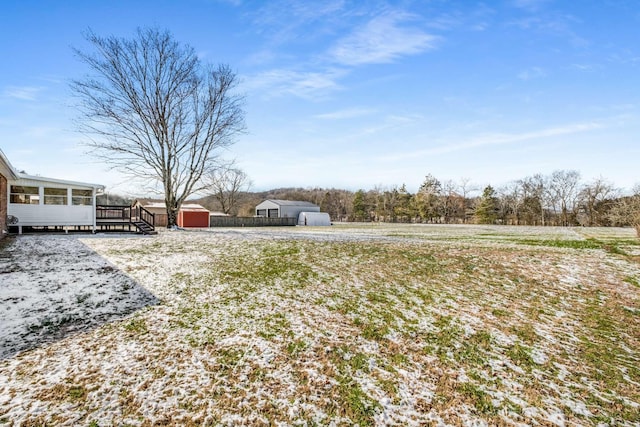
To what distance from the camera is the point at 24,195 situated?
14992 mm

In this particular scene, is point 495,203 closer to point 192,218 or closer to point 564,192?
point 564,192

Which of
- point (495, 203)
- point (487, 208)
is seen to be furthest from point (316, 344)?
point (495, 203)

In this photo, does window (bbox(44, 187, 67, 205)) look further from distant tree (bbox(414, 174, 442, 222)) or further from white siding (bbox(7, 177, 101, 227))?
distant tree (bbox(414, 174, 442, 222))

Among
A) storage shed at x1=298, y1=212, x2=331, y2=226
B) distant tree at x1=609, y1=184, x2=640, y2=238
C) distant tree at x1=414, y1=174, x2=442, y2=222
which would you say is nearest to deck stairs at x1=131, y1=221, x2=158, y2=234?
storage shed at x1=298, y1=212, x2=331, y2=226

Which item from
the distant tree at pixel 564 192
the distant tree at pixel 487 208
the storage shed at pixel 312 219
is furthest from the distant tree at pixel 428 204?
the storage shed at pixel 312 219

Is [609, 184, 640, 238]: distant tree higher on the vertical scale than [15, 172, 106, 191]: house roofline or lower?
lower

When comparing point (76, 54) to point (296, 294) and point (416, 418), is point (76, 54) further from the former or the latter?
point (416, 418)

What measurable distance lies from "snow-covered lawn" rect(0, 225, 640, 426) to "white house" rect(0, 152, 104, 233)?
8.43 m

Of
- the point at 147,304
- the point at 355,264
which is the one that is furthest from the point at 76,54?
the point at 355,264

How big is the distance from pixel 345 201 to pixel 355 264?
199 feet

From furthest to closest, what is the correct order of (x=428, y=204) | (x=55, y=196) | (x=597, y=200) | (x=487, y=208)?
(x=428, y=204), (x=487, y=208), (x=597, y=200), (x=55, y=196)

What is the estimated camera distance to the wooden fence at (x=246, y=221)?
35.5 metres

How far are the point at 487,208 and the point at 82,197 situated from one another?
53.9m

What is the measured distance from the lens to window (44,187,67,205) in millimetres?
15613
